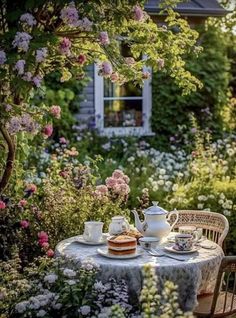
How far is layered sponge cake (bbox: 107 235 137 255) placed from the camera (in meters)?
4.32

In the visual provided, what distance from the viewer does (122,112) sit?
35.3 feet

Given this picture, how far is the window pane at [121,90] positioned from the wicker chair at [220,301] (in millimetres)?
6396

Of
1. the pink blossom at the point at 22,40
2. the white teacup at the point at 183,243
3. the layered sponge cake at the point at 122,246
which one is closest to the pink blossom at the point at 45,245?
the layered sponge cake at the point at 122,246

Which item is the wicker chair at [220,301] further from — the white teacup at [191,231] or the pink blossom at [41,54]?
the pink blossom at [41,54]

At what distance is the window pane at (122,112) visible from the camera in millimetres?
10664

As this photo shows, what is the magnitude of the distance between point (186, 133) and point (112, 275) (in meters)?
6.43

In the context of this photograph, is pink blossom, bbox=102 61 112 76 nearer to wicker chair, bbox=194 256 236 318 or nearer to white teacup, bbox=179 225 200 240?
white teacup, bbox=179 225 200 240

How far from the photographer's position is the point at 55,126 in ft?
32.1

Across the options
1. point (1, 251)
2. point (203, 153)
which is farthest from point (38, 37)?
point (203, 153)

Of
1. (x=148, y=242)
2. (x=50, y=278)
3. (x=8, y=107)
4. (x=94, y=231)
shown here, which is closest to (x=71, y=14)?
(x=8, y=107)

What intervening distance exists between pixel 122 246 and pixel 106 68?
1350 millimetres

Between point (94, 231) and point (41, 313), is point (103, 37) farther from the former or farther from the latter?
point (41, 313)

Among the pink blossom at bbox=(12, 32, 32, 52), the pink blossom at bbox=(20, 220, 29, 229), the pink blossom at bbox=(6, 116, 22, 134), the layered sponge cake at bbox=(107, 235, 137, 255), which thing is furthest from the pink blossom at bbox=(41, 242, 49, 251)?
the pink blossom at bbox=(12, 32, 32, 52)

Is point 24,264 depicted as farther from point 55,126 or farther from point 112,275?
point 55,126
